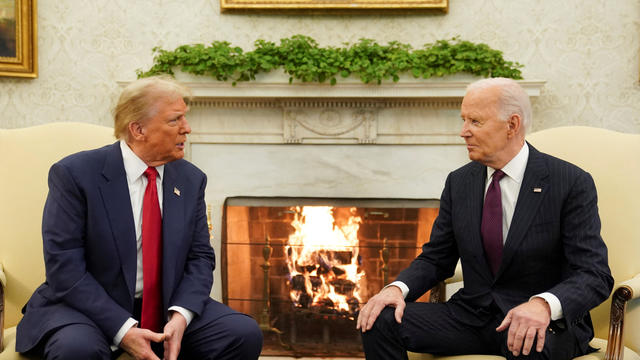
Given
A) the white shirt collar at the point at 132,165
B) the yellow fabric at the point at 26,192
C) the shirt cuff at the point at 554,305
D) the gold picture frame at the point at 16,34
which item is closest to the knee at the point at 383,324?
the shirt cuff at the point at 554,305

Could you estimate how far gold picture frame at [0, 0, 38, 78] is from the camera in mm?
3588

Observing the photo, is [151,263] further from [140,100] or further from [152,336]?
[140,100]

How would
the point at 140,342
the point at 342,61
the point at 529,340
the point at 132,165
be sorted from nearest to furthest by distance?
the point at 529,340 < the point at 140,342 < the point at 132,165 < the point at 342,61

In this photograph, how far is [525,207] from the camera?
73.4 inches

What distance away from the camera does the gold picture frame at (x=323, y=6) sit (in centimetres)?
353

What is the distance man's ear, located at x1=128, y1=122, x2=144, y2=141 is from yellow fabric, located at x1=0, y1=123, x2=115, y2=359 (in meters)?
0.55

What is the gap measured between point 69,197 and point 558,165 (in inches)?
67.7

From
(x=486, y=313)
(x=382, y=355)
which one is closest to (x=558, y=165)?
(x=486, y=313)

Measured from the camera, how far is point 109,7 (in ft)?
12.0

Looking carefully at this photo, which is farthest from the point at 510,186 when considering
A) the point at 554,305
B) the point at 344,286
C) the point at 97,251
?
the point at 344,286

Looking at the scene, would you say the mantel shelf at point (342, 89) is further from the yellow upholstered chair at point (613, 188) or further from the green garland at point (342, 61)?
the yellow upholstered chair at point (613, 188)

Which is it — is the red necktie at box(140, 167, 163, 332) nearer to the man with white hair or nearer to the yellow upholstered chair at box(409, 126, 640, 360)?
the man with white hair

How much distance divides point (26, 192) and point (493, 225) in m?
1.94

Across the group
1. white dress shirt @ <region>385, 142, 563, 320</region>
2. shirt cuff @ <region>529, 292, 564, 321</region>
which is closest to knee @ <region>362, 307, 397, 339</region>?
white dress shirt @ <region>385, 142, 563, 320</region>
